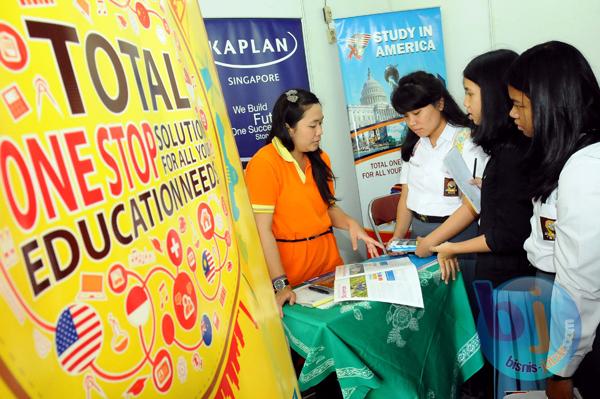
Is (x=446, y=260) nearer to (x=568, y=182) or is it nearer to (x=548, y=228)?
(x=548, y=228)

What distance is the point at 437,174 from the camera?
1.93 metres

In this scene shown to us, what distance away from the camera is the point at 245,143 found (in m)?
3.16

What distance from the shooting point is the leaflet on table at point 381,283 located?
1432mm

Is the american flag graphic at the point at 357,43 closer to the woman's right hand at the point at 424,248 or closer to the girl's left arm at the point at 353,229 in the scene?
the girl's left arm at the point at 353,229

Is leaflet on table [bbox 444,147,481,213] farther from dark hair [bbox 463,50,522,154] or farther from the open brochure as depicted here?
the open brochure

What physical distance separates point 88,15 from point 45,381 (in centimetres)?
39

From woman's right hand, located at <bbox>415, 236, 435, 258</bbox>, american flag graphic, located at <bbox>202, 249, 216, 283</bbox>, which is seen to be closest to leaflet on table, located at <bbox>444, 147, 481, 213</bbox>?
woman's right hand, located at <bbox>415, 236, 435, 258</bbox>

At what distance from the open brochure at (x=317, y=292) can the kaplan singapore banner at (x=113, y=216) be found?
26.1 inches

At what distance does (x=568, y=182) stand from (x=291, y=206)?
1014 millimetres

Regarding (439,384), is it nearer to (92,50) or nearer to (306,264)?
(306,264)

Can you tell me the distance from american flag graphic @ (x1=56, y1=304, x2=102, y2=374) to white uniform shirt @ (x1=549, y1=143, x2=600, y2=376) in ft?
3.48

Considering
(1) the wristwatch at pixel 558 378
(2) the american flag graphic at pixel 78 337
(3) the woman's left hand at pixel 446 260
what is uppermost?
(2) the american flag graphic at pixel 78 337

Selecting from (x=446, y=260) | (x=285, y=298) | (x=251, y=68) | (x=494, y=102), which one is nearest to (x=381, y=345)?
(x=285, y=298)

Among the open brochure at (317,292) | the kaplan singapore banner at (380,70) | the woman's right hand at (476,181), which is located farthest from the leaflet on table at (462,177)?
the kaplan singapore banner at (380,70)
